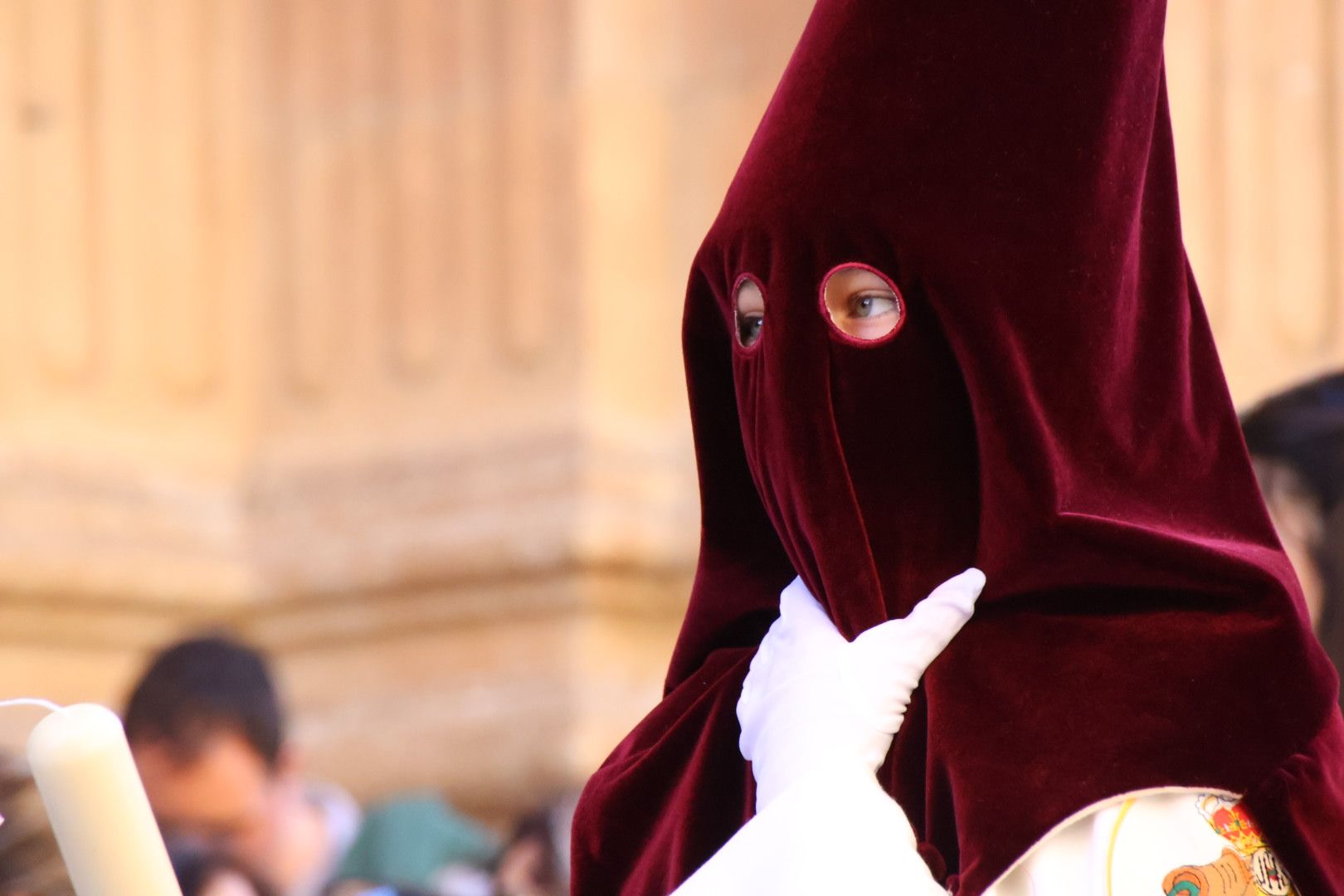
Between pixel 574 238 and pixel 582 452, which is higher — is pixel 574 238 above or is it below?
above

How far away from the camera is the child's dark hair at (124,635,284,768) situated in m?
3.94

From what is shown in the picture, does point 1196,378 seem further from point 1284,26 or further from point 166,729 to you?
point 1284,26

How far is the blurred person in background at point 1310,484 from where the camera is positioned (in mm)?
3180

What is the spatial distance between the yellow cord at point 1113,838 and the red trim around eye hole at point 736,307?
511 mm

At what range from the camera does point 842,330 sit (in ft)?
6.84

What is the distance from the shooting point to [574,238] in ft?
18.4

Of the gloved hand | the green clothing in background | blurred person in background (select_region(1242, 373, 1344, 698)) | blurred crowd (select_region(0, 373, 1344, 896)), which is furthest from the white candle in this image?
the green clothing in background

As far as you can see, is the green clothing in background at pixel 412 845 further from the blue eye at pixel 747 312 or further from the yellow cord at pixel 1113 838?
the yellow cord at pixel 1113 838

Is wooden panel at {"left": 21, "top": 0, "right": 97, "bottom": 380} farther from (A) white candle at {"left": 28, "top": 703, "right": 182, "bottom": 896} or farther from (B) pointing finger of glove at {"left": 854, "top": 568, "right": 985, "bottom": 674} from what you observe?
(A) white candle at {"left": 28, "top": 703, "right": 182, "bottom": 896}

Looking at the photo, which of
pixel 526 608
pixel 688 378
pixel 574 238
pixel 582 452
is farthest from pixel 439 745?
pixel 688 378

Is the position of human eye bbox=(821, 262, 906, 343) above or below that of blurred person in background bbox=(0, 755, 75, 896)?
above

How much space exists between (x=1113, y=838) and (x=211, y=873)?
2134 mm

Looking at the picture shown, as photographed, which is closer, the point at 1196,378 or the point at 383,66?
the point at 1196,378

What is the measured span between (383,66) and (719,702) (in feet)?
13.1
